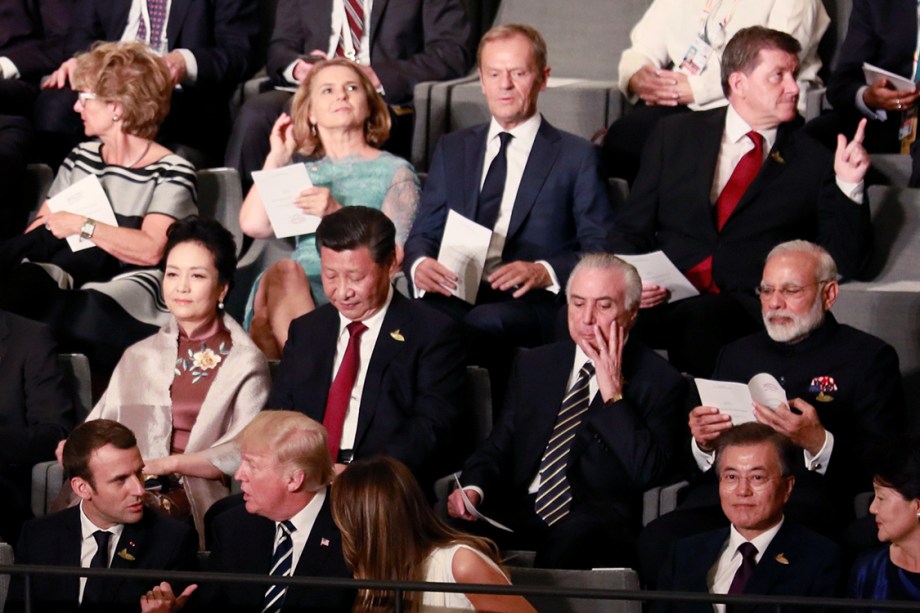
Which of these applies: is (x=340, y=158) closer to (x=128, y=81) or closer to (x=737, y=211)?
(x=128, y=81)

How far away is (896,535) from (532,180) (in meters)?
1.89

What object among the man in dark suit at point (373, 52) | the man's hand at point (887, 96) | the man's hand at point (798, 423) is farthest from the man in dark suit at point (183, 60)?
the man's hand at point (798, 423)

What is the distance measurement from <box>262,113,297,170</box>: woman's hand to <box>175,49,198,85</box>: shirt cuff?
2.36 feet

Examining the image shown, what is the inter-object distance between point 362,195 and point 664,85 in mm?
1195

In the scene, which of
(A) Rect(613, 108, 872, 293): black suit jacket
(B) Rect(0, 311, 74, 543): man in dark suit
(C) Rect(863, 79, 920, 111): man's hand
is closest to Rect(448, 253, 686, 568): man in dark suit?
(A) Rect(613, 108, 872, 293): black suit jacket

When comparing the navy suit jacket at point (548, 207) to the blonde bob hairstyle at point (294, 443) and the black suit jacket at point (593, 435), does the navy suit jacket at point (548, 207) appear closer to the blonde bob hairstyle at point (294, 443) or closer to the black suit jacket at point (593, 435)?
the black suit jacket at point (593, 435)

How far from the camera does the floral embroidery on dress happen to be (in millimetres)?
4457

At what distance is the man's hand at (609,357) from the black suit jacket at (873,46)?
1706 mm

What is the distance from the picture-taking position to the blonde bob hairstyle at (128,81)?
17.3 ft

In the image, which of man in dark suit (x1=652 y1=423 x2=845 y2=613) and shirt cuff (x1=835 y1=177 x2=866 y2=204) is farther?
shirt cuff (x1=835 y1=177 x2=866 y2=204)

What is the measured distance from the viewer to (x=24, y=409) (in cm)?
446

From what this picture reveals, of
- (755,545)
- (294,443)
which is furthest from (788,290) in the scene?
(294,443)

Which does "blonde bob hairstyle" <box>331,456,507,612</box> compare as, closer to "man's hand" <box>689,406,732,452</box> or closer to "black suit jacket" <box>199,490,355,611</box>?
"black suit jacket" <box>199,490,355,611</box>

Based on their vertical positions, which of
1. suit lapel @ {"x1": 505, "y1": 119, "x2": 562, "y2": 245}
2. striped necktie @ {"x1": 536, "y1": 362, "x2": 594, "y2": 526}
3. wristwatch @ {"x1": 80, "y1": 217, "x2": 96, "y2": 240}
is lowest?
striped necktie @ {"x1": 536, "y1": 362, "x2": 594, "y2": 526}
